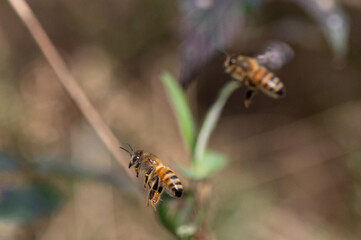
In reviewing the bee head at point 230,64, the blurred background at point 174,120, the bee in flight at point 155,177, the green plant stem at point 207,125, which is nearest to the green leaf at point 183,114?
the green plant stem at point 207,125

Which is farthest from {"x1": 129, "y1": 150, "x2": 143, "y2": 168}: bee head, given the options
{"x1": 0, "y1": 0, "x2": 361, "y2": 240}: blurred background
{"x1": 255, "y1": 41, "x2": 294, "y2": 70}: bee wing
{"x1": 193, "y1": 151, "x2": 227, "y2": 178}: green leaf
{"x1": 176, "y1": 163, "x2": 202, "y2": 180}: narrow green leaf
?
{"x1": 0, "y1": 0, "x2": 361, "y2": 240}: blurred background

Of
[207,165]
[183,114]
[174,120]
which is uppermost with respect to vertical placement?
[183,114]

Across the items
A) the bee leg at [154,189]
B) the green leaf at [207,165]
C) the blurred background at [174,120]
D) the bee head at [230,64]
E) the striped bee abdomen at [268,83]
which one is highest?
the bee leg at [154,189]

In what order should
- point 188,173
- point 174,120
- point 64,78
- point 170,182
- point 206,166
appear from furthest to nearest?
point 174,120 → point 64,78 → point 206,166 → point 188,173 → point 170,182

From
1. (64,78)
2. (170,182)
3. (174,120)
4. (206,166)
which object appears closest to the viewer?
(170,182)

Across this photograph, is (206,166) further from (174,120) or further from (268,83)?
(174,120)

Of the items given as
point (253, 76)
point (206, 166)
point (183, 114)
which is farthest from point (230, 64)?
point (206, 166)

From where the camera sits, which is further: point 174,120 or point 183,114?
point 174,120

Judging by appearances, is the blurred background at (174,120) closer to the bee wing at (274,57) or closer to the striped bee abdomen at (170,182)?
the bee wing at (274,57)
